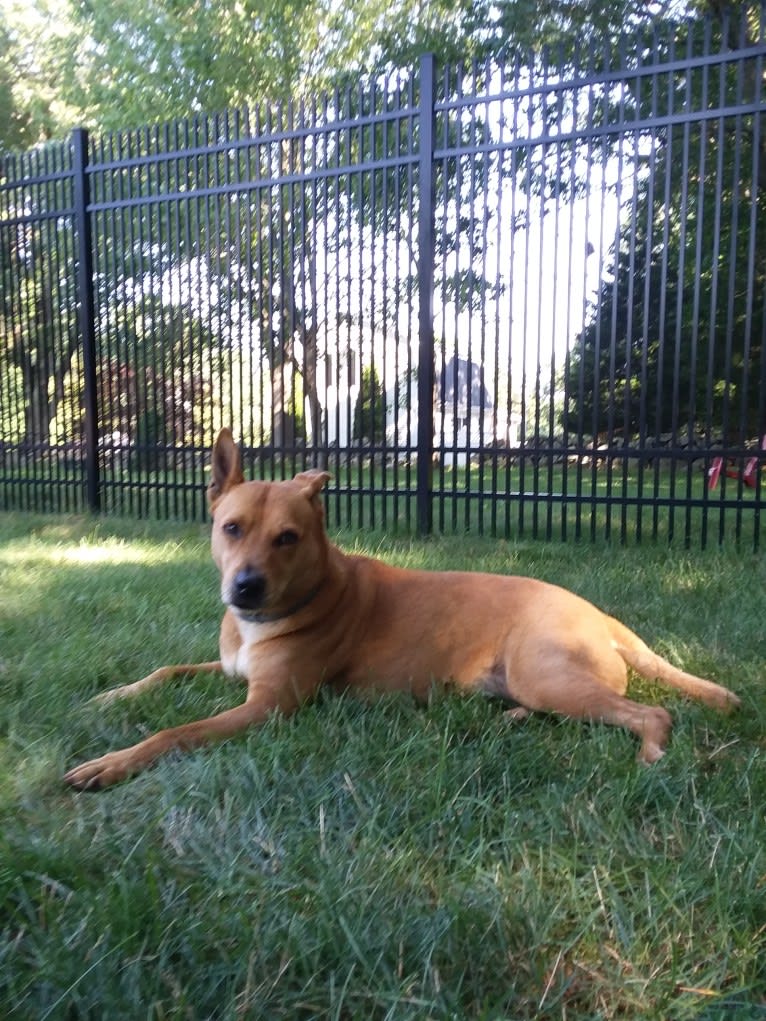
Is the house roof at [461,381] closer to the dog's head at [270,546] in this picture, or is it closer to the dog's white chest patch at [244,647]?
the dog's head at [270,546]

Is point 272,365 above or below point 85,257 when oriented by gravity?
below

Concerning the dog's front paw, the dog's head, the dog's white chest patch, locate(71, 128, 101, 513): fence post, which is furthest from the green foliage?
the dog's front paw

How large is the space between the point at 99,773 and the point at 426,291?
568 cm

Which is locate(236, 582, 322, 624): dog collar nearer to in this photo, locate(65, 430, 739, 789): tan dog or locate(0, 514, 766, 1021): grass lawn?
locate(65, 430, 739, 789): tan dog

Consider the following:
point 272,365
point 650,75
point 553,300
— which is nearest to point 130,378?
point 272,365

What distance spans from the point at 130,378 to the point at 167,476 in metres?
1.25

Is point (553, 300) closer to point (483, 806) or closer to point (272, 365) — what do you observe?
point (272, 365)

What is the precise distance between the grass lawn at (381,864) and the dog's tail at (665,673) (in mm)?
70

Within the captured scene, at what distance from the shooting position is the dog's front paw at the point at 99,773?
94.0 inches

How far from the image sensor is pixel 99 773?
2.42 m

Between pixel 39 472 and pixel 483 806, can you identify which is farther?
pixel 39 472

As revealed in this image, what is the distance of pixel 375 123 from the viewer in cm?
732

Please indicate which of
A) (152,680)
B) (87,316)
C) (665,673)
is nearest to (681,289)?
(665,673)

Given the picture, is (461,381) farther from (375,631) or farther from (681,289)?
(375,631)
